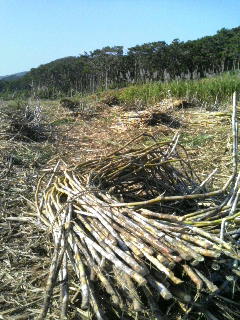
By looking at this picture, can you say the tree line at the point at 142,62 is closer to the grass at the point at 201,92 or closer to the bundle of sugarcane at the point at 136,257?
the grass at the point at 201,92

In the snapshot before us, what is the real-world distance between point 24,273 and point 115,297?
0.83 metres

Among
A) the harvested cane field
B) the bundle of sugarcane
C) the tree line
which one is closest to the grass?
the harvested cane field

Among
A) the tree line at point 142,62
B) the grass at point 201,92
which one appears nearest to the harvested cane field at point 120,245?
the grass at point 201,92

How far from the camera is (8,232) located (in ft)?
9.14

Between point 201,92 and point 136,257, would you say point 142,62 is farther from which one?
point 136,257

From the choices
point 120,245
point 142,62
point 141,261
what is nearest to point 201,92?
point 120,245

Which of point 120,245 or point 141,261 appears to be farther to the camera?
point 120,245

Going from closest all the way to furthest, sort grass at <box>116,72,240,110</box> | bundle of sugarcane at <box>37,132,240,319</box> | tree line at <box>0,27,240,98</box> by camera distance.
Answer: bundle of sugarcane at <box>37,132,240,319</box>
grass at <box>116,72,240,110</box>
tree line at <box>0,27,240,98</box>

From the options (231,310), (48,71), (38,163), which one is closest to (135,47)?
(48,71)

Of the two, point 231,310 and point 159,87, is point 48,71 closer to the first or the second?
point 159,87

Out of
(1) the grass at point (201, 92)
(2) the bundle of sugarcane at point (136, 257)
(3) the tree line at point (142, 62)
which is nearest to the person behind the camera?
(2) the bundle of sugarcane at point (136, 257)

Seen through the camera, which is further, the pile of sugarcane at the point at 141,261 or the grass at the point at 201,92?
the grass at the point at 201,92

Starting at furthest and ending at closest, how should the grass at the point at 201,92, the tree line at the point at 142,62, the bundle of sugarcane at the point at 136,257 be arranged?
Answer: 1. the tree line at the point at 142,62
2. the grass at the point at 201,92
3. the bundle of sugarcane at the point at 136,257

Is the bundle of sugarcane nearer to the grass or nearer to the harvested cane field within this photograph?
the harvested cane field
